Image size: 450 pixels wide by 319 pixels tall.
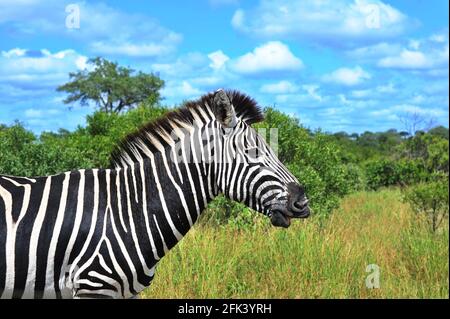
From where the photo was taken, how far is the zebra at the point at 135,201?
4074 mm

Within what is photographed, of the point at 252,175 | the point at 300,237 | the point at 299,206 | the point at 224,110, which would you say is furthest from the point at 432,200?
the point at 224,110

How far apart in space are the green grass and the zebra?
2528 millimetres

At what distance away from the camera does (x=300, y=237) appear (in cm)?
782

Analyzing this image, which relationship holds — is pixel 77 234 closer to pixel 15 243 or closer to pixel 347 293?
pixel 15 243

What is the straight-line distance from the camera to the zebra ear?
4.39 m

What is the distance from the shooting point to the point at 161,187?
4402 mm

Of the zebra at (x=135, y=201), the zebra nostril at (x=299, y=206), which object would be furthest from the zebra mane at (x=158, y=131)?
the zebra nostril at (x=299, y=206)

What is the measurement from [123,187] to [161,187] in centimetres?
29

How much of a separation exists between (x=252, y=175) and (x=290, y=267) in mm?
3258

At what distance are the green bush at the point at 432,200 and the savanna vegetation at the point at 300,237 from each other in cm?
2

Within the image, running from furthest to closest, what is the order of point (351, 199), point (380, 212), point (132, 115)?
point (351, 199)
point (380, 212)
point (132, 115)

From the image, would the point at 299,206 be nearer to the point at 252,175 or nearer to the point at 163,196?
the point at 252,175

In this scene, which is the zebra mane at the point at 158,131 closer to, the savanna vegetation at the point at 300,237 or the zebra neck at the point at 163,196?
the zebra neck at the point at 163,196

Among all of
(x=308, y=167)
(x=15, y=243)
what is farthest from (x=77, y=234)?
(x=308, y=167)
